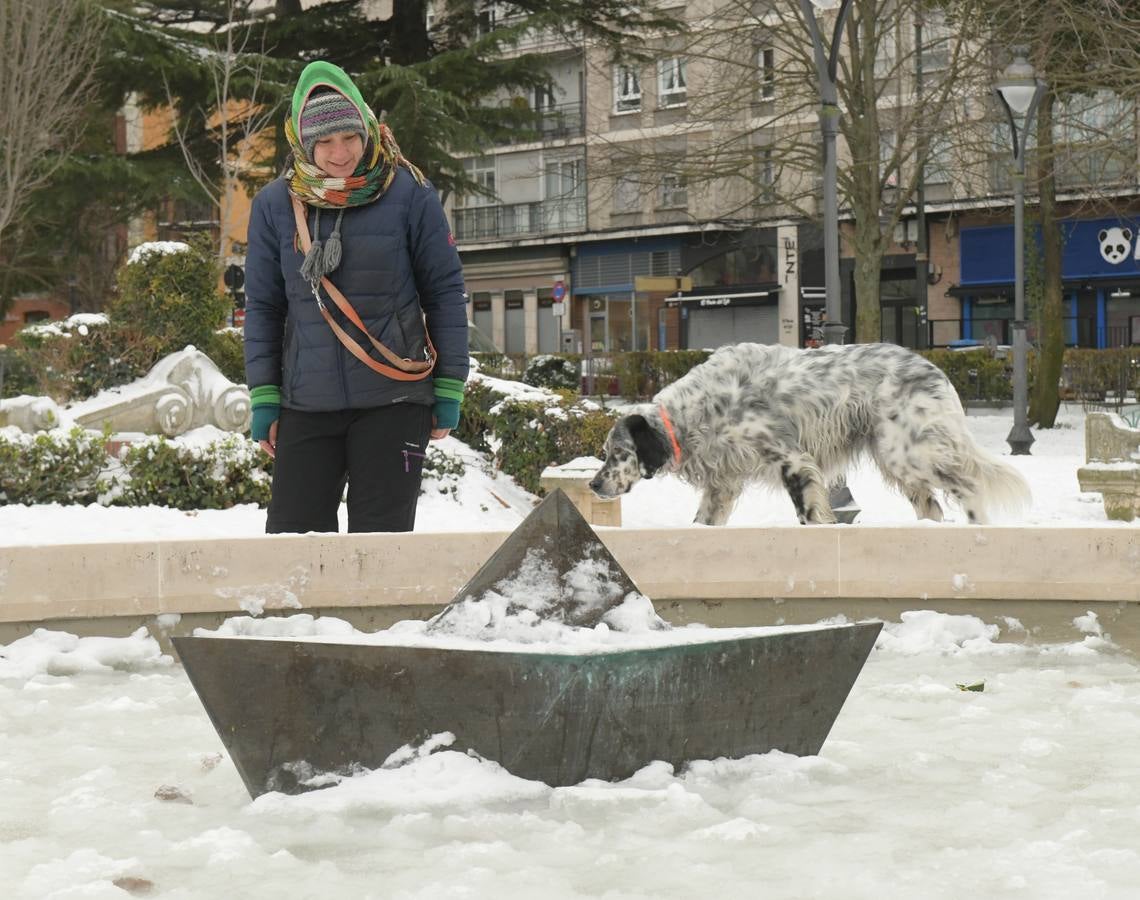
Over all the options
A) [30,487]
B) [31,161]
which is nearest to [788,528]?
[30,487]

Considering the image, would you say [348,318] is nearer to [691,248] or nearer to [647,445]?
[647,445]

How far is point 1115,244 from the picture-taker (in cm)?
3441

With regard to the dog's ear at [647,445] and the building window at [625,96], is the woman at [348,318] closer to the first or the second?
the dog's ear at [647,445]

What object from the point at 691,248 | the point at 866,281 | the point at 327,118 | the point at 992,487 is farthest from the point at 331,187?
the point at 691,248

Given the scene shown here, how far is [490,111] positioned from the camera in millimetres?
22594

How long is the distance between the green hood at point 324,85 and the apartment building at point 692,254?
26685 mm

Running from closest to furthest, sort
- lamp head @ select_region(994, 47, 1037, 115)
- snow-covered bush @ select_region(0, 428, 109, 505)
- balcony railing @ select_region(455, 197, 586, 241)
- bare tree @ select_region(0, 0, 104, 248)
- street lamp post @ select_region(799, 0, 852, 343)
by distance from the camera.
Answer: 1. snow-covered bush @ select_region(0, 428, 109, 505)
2. street lamp post @ select_region(799, 0, 852, 343)
3. lamp head @ select_region(994, 47, 1037, 115)
4. bare tree @ select_region(0, 0, 104, 248)
5. balcony railing @ select_region(455, 197, 586, 241)

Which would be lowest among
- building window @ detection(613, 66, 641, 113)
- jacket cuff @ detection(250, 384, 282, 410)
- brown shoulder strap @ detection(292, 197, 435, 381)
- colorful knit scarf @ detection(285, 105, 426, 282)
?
jacket cuff @ detection(250, 384, 282, 410)

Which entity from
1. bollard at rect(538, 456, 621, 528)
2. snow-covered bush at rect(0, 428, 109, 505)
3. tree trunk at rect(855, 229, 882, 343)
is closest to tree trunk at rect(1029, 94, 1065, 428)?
tree trunk at rect(855, 229, 882, 343)

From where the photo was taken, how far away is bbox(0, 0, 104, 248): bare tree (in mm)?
23719

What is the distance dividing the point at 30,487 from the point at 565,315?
34.6 meters

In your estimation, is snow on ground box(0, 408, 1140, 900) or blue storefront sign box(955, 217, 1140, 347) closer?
snow on ground box(0, 408, 1140, 900)

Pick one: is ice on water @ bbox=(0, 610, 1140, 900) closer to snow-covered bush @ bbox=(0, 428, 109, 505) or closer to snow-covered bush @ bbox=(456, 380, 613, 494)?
snow-covered bush @ bbox=(0, 428, 109, 505)

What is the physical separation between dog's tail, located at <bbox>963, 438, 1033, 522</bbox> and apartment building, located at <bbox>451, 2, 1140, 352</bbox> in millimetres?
23863
